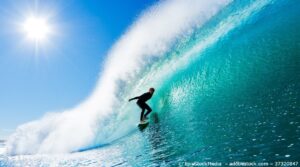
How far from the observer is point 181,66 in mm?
15281

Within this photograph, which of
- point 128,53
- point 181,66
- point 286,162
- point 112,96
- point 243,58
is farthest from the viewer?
point 128,53

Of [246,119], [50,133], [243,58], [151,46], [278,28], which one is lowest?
[246,119]

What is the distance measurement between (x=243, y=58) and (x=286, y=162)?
876cm

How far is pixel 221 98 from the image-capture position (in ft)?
29.9

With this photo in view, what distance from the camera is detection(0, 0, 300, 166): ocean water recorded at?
488 cm

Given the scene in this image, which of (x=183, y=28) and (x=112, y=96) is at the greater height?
(x=183, y=28)

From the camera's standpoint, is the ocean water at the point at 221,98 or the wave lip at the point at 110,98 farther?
the wave lip at the point at 110,98

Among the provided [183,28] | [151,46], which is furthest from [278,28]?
[151,46]

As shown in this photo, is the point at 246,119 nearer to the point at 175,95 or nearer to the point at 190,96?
the point at 190,96

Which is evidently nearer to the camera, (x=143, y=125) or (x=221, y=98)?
(x=221, y=98)

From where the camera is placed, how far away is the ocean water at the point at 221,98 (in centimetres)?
488

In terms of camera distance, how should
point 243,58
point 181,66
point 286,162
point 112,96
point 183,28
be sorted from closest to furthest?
point 286,162 → point 243,58 → point 181,66 → point 112,96 → point 183,28

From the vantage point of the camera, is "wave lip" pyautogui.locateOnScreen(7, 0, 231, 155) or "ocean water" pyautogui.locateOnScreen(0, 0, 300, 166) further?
"wave lip" pyautogui.locateOnScreen(7, 0, 231, 155)

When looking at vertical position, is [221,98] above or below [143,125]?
above
